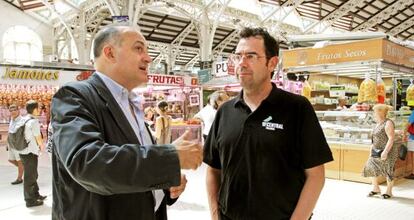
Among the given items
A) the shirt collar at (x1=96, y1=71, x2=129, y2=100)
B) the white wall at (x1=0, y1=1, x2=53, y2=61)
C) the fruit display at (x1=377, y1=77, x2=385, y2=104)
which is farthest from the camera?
the white wall at (x1=0, y1=1, x2=53, y2=61)

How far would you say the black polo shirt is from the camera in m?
1.63

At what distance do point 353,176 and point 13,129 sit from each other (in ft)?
19.0

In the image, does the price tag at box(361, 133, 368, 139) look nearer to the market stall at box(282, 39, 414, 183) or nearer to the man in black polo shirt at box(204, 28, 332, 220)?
the market stall at box(282, 39, 414, 183)

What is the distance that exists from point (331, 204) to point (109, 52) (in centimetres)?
459

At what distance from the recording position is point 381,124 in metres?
5.34

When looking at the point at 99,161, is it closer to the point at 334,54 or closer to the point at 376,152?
the point at 376,152

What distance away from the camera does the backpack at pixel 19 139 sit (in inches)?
214

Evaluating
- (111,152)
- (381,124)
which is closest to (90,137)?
A: (111,152)

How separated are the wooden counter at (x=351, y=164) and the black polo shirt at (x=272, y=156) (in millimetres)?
5118

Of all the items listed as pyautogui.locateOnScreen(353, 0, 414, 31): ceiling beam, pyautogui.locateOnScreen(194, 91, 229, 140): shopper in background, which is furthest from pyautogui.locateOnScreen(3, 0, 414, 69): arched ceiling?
pyautogui.locateOnScreen(194, 91, 229, 140): shopper in background

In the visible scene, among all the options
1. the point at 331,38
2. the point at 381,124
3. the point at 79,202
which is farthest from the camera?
the point at 331,38

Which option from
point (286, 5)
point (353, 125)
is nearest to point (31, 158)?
point (353, 125)

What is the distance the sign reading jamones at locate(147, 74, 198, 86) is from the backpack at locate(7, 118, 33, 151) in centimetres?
538

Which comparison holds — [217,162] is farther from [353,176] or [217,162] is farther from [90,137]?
[353,176]
